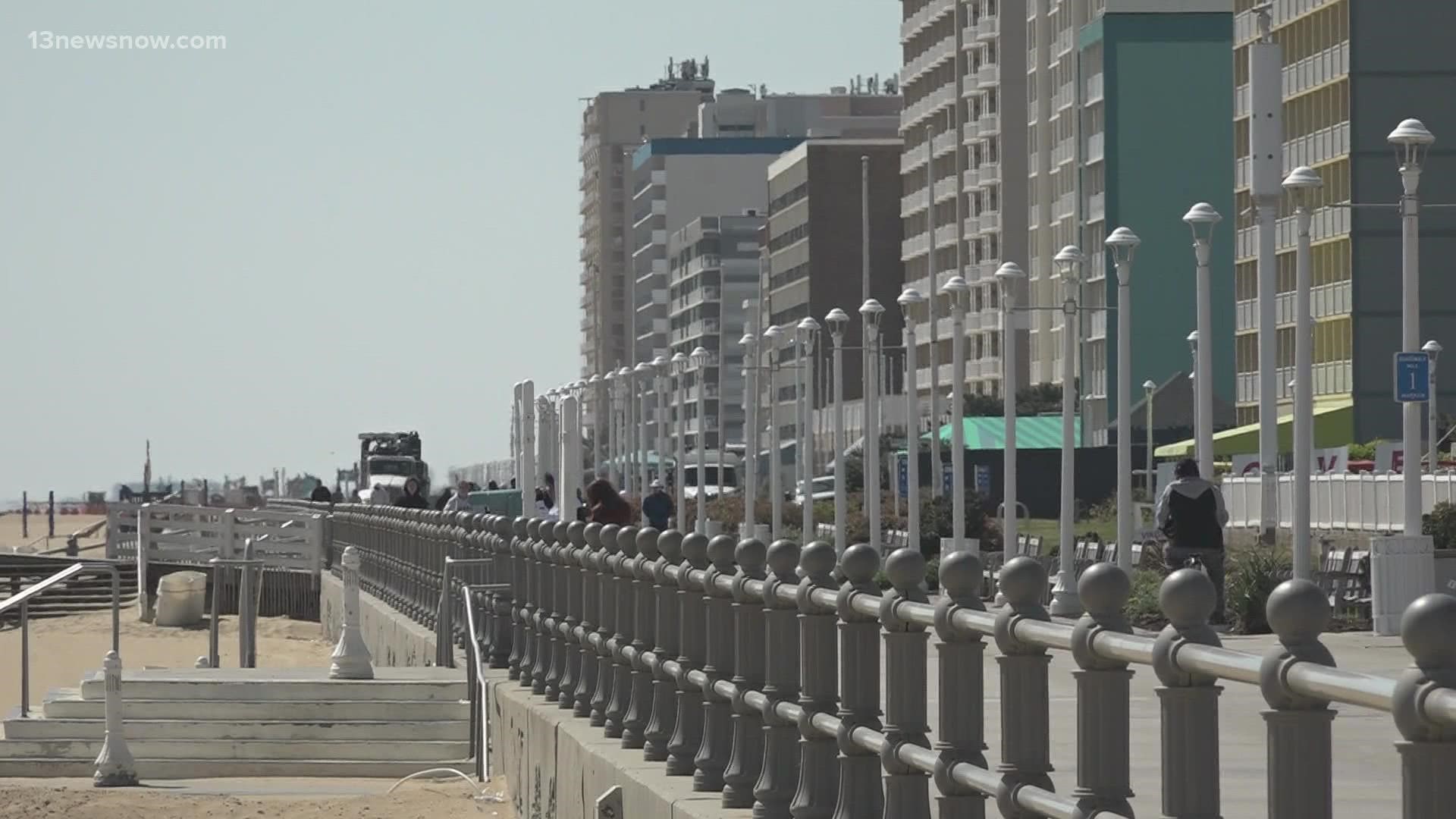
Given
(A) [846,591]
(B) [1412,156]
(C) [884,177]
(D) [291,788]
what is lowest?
(D) [291,788]

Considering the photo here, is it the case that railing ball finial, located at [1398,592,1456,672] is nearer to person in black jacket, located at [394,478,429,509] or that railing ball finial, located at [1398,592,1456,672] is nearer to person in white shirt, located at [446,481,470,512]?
person in white shirt, located at [446,481,470,512]

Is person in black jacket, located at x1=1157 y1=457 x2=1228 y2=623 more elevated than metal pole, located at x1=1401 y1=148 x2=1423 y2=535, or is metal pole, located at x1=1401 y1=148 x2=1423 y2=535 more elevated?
metal pole, located at x1=1401 y1=148 x2=1423 y2=535

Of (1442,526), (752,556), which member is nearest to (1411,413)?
(1442,526)

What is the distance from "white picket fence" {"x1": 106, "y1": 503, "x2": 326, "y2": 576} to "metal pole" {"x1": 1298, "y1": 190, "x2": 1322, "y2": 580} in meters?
27.6

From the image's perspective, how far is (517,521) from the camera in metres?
18.1

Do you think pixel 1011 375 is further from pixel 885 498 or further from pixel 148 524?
pixel 885 498

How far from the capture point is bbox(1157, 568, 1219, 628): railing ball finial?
487 centimetres

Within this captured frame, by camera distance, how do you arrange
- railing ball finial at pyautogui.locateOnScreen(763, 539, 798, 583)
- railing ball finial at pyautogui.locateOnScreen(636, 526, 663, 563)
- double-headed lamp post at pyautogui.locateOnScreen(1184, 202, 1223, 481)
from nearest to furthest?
railing ball finial at pyautogui.locateOnScreen(763, 539, 798, 583) < railing ball finial at pyautogui.locateOnScreen(636, 526, 663, 563) < double-headed lamp post at pyautogui.locateOnScreen(1184, 202, 1223, 481)

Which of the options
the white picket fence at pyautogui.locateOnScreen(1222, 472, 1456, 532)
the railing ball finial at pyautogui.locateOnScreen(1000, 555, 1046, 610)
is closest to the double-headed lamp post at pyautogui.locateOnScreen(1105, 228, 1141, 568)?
the white picket fence at pyautogui.locateOnScreen(1222, 472, 1456, 532)

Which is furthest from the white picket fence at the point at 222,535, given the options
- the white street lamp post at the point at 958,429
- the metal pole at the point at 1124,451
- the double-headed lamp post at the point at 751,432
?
the metal pole at the point at 1124,451

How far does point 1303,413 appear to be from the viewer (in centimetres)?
2883

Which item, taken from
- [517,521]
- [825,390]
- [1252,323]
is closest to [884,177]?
[825,390]

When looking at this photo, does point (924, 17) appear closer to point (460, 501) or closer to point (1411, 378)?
point (460, 501)

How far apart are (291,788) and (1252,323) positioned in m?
73.6
